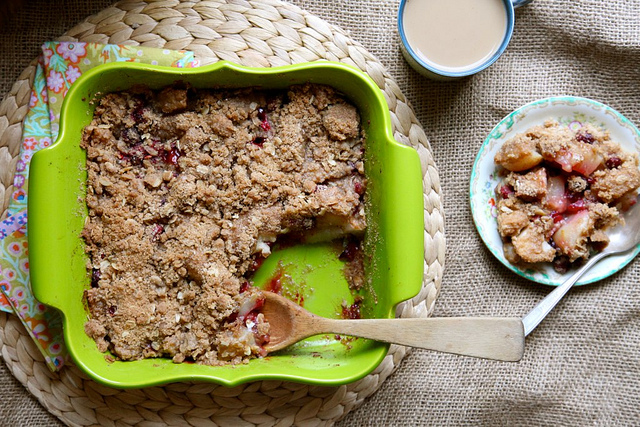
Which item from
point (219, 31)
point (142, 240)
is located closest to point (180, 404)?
point (142, 240)

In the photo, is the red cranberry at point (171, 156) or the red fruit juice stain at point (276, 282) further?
the red fruit juice stain at point (276, 282)

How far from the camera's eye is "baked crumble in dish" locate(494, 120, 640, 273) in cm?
198

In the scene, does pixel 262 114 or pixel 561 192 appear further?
pixel 561 192

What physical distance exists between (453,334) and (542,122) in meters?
0.87

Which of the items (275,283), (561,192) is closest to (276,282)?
(275,283)

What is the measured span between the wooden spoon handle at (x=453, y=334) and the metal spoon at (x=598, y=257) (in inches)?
13.8

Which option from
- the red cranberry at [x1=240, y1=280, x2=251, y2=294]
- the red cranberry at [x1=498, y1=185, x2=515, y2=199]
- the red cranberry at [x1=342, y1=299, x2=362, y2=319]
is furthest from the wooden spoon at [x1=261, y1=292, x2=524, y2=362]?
the red cranberry at [x1=498, y1=185, x2=515, y2=199]

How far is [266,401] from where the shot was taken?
1996 mm

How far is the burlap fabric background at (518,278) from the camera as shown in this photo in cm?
211

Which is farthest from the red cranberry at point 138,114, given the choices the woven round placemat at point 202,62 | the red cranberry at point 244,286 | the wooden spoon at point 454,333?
the wooden spoon at point 454,333

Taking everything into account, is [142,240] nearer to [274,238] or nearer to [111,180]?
[111,180]

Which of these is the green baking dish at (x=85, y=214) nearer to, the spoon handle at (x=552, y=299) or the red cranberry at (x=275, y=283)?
the red cranberry at (x=275, y=283)

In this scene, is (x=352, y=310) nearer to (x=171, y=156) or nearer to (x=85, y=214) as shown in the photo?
(x=171, y=156)

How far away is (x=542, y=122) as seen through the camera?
209 cm
